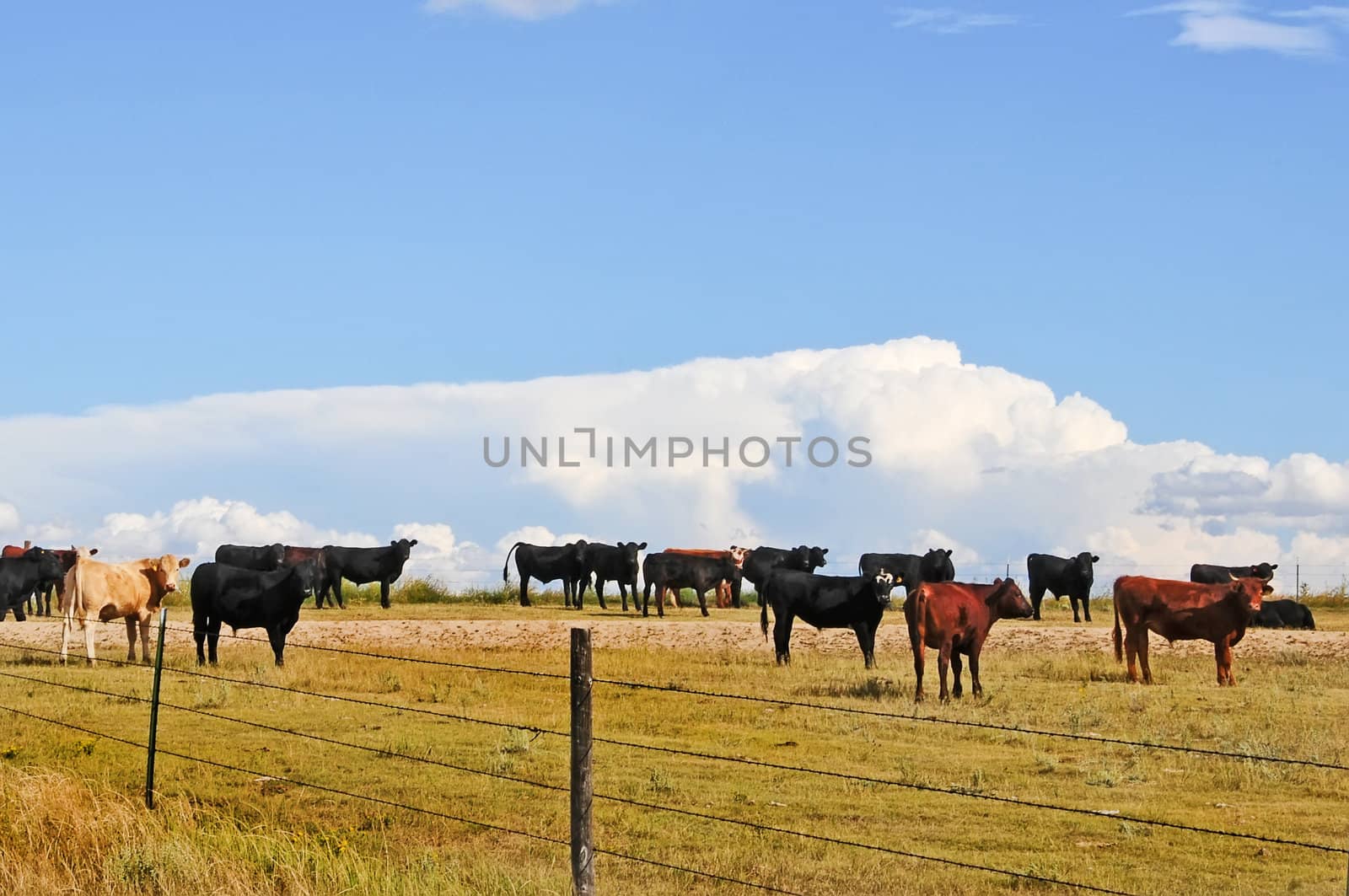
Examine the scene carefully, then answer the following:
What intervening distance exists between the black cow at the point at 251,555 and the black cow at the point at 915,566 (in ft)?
48.5

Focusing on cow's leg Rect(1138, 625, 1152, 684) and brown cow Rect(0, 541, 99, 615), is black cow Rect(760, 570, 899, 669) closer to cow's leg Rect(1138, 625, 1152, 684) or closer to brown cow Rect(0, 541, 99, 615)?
cow's leg Rect(1138, 625, 1152, 684)

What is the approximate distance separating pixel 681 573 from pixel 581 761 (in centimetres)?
3026

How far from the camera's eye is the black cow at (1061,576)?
1375 inches

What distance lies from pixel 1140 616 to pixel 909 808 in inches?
407

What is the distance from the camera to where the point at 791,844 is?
35.4ft

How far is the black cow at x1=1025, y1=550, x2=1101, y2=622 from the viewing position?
1375 inches

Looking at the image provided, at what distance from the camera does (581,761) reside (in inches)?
296

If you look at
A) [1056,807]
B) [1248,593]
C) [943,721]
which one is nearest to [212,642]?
[1248,593]

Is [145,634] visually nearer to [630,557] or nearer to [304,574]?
[304,574]

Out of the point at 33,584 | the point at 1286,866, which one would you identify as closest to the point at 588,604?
the point at 33,584

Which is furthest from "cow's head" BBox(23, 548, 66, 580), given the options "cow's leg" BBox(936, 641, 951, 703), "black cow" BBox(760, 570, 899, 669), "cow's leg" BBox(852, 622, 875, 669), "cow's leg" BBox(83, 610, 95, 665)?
"cow's leg" BBox(936, 641, 951, 703)

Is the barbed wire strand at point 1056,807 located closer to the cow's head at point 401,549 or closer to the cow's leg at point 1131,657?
the cow's leg at point 1131,657

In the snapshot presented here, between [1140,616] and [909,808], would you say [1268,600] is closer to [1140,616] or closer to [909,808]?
[1140,616]

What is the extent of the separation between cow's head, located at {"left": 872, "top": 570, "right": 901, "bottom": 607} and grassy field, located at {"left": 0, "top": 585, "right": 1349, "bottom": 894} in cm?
114
